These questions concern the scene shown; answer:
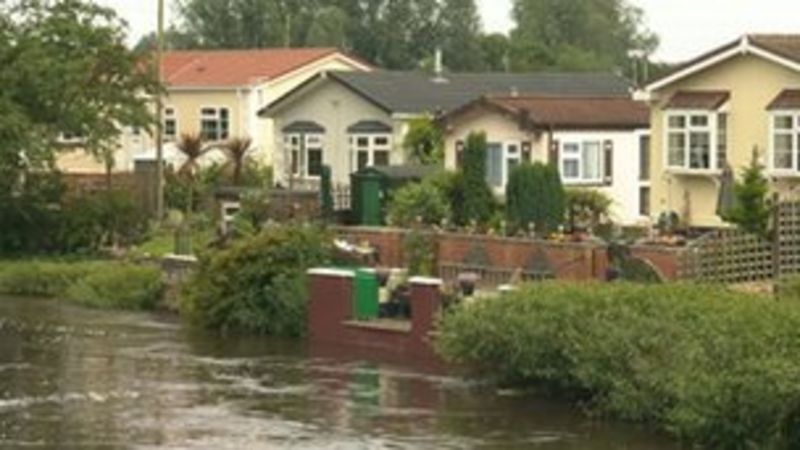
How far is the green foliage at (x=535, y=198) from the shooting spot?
3928 cm

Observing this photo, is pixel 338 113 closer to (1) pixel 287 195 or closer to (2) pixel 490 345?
(1) pixel 287 195

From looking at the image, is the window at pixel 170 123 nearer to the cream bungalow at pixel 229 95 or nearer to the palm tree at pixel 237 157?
the cream bungalow at pixel 229 95

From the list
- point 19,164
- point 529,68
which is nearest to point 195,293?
point 19,164

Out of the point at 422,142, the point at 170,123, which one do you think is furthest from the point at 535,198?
the point at 170,123

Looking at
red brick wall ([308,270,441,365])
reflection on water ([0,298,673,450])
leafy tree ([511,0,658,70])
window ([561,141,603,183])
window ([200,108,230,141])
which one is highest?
leafy tree ([511,0,658,70])

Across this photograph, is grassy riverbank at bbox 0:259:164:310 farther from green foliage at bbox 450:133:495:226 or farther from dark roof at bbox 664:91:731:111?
dark roof at bbox 664:91:731:111

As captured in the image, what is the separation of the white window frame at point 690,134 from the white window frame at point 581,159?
255 inches

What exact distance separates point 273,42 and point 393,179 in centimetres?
6068

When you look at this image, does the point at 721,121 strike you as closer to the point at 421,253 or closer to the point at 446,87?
the point at 421,253

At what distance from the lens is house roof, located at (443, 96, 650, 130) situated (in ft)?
155

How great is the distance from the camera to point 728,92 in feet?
132

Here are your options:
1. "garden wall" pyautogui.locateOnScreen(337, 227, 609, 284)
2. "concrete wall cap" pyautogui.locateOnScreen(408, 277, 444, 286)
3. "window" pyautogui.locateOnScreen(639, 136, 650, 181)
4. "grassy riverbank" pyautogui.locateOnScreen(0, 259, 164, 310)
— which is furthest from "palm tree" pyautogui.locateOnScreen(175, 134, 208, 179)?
"concrete wall cap" pyautogui.locateOnScreen(408, 277, 444, 286)

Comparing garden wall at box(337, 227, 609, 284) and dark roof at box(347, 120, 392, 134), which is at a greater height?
dark roof at box(347, 120, 392, 134)

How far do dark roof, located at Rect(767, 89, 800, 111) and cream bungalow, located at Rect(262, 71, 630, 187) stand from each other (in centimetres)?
1731
